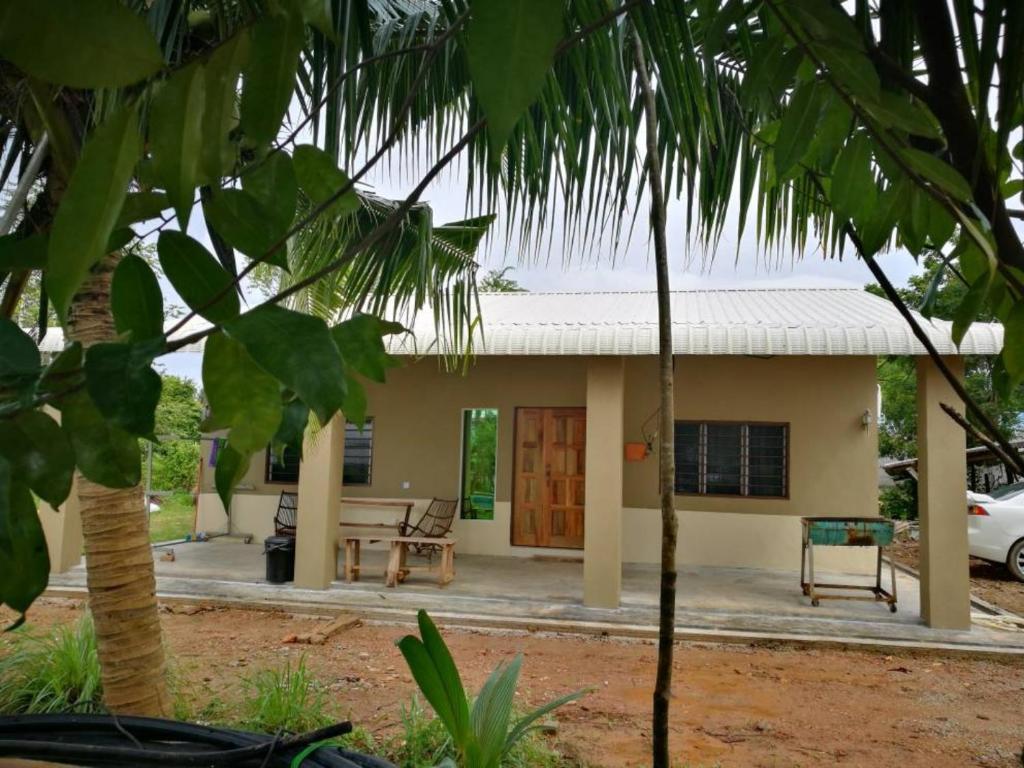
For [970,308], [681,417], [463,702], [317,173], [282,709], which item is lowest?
[282,709]

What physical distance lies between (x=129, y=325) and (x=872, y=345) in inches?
357

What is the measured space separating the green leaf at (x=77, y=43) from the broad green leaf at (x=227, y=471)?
1.22 feet

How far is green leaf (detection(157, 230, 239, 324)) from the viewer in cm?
57

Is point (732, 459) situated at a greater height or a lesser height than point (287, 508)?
greater

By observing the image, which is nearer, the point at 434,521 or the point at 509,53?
the point at 509,53

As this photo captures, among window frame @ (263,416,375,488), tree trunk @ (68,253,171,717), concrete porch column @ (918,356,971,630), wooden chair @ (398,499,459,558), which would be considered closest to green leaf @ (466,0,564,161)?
tree trunk @ (68,253,171,717)

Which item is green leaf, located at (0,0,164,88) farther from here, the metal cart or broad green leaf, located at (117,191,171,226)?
the metal cart

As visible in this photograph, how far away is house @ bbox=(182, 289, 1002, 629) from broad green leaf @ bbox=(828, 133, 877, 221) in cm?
750

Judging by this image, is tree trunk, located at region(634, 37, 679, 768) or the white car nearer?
tree trunk, located at region(634, 37, 679, 768)

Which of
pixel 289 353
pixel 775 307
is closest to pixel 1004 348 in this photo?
pixel 289 353

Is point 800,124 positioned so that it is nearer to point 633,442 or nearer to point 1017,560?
point 633,442

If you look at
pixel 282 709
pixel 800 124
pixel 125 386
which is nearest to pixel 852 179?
pixel 800 124

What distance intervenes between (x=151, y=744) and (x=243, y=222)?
2045 millimetres

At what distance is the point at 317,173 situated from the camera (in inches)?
30.5
